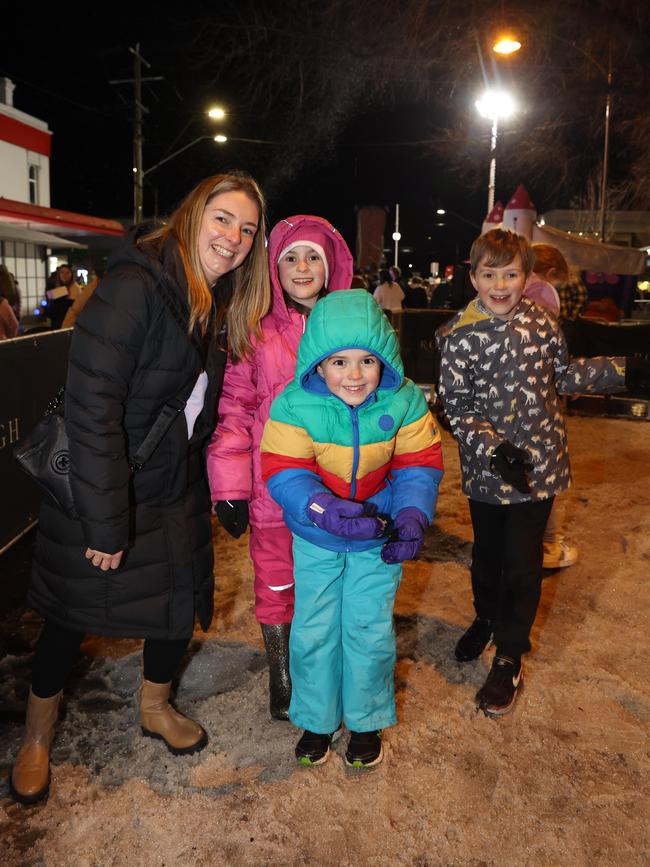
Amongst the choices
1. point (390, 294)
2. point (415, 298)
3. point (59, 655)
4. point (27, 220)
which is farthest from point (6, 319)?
point (27, 220)

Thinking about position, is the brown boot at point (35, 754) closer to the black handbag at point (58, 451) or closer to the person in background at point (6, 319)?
the black handbag at point (58, 451)

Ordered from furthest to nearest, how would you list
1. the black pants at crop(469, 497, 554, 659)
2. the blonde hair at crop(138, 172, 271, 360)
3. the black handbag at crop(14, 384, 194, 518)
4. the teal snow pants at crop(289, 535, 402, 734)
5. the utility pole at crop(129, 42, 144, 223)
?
the utility pole at crop(129, 42, 144, 223) → the black pants at crop(469, 497, 554, 659) → the teal snow pants at crop(289, 535, 402, 734) → the blonde hair at crop(138, 172, 271, 360) → the black handbag at crop(14, 384, 194, 518)

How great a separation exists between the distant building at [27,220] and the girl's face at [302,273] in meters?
20.9

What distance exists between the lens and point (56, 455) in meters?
2.33

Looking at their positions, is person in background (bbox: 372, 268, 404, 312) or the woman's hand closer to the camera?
the woman's hand

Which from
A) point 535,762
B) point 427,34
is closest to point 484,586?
point 535,762

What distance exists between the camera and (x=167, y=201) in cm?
4359

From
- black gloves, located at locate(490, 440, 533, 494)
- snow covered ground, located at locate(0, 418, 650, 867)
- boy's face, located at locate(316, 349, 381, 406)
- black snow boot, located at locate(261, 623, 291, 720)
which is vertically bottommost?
snow covered ground, located at locate(0, 418, 650, 867)

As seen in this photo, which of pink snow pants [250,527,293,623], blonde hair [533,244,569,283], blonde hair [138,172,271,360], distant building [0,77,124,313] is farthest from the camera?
distant building [0,77,124,313]

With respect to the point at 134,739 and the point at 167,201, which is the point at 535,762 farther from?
the point at 167,201

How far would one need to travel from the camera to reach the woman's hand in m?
2.35

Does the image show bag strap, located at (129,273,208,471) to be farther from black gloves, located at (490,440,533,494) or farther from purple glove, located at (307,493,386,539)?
black gloves, located at (490,440,533,494)

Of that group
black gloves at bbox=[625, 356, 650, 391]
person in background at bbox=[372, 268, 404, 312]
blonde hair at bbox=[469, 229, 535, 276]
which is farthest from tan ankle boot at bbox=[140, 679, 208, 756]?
person in background at bbox=[372, 268, 404, 312]

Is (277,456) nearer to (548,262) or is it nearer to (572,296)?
(548,262)
